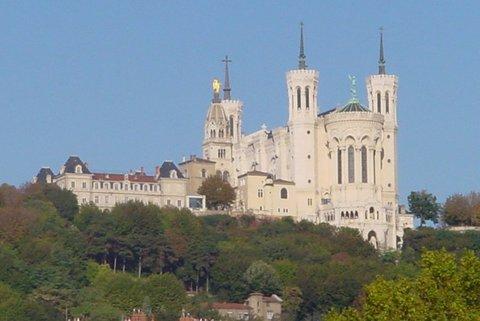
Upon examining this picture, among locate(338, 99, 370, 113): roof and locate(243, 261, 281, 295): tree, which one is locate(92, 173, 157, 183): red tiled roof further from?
locate(243, 261, 281, 295): tree

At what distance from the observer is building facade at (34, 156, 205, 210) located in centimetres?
12525

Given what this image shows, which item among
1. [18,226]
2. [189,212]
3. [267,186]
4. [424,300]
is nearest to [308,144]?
[267,186]

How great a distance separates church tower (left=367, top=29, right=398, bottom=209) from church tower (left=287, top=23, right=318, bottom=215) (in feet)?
14.2

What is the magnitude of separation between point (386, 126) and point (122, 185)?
18.1m

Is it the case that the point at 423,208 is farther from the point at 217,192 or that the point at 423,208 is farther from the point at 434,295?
the point at 434,295

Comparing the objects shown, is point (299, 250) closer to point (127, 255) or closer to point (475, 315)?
point (127, 255)

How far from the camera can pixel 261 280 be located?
4230 inches

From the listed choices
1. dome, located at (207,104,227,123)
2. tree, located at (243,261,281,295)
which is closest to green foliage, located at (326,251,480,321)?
tree, located at (243,261,281,295)

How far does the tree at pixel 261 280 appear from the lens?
107m

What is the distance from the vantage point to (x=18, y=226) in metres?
110

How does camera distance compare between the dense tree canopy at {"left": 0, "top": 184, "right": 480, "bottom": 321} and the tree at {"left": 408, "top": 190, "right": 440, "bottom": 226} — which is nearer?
the dense tree canopy at {"left": 0, "top": 184, "right": 480, "bottom": 321}

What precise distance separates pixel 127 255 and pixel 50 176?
19066 millimetres

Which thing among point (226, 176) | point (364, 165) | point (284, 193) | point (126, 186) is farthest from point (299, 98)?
point (126, 186)

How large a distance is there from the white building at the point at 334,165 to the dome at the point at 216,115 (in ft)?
16.9
